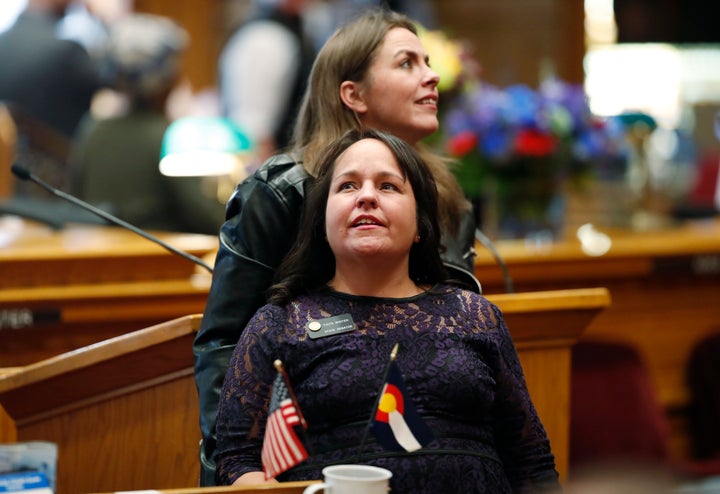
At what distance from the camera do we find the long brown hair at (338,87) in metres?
2.43

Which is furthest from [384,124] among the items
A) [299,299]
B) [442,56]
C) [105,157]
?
[105,157]

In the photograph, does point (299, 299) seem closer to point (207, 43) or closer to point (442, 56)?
point (442, 56)

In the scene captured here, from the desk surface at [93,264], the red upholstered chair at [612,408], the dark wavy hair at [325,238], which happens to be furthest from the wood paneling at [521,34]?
the dark wavy hair at [325,238]

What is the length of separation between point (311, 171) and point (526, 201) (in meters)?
2.15

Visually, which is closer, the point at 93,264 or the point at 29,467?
the point at 29,467

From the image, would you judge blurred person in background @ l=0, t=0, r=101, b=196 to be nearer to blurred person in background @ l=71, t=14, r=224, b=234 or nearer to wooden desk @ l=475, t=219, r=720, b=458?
blurred person in background @ l=71, t=14, r=224, b=234

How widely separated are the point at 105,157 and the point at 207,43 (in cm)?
350

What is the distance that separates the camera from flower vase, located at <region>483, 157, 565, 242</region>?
4258mm

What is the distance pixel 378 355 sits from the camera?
1937 millimetres

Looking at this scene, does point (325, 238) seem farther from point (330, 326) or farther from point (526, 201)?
point (526, 201)

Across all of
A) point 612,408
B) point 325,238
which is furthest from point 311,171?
Result: point 612,408

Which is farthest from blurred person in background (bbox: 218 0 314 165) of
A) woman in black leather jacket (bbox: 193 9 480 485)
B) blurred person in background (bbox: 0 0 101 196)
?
woman in black leather jacket (bbox: 193 9 480 485)

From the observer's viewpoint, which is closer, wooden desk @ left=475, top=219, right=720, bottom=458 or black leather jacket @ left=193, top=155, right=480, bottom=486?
black leather jacket @ left=193, top=155, right=480, bottom=486

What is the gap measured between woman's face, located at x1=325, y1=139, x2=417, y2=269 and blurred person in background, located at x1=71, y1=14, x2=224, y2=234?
2.48m
